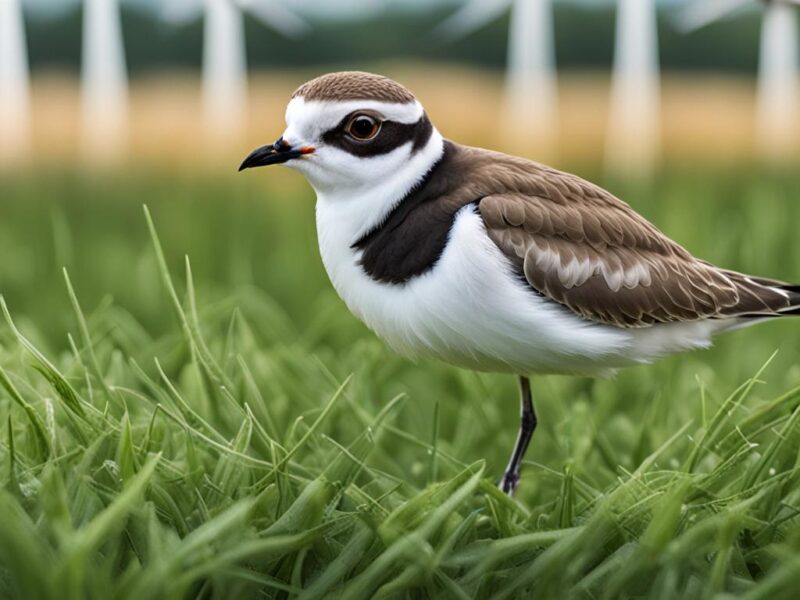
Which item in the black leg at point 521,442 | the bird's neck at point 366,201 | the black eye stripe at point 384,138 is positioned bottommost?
the black leg at point 521,442

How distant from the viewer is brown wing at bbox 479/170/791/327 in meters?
2.96

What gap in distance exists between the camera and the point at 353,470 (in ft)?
10.1

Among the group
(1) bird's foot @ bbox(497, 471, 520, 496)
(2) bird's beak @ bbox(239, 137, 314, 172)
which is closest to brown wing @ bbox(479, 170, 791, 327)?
(2) bird's beak @ bbox(239, 137, 314, 172)

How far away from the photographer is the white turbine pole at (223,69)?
19.9 ft

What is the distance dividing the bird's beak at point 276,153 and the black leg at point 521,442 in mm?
1050

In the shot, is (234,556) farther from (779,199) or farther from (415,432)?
(779,199)

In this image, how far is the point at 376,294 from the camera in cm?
293

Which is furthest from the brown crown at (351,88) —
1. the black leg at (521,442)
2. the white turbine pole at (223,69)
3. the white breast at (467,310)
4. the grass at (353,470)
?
the white turbine pole at (223,69)

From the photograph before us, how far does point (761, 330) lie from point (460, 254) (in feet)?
9.04

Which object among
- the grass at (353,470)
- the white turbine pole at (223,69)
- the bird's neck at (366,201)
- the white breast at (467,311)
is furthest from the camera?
the white turbine pole at (223,69)

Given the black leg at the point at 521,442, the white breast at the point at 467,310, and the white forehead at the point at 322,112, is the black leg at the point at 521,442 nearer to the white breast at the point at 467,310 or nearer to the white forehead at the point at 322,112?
the white breast at the point at 467,310

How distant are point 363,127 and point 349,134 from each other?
0.13ft

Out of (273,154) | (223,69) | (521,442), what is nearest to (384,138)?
(273,154)

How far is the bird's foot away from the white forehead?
1.07 meters
